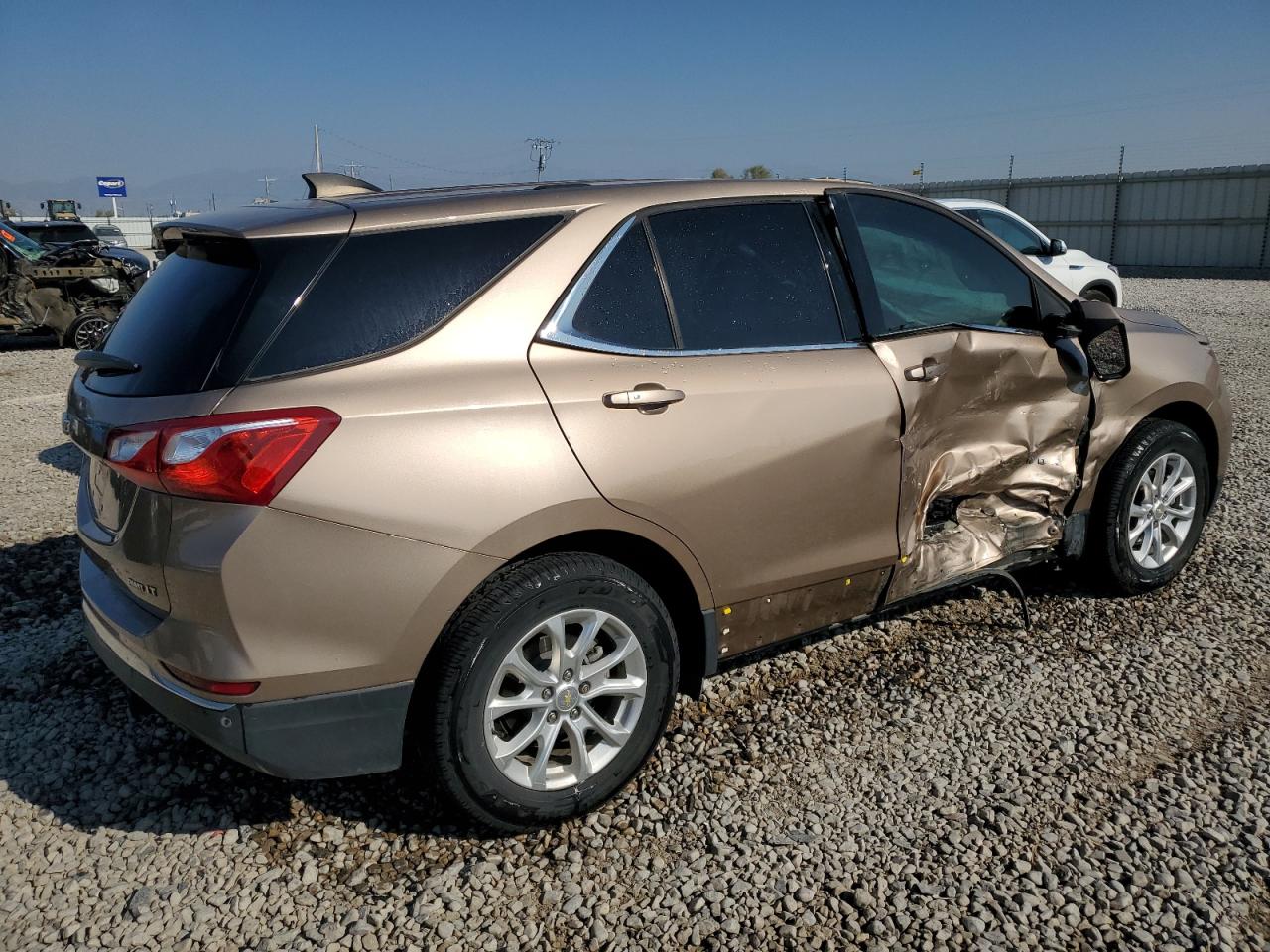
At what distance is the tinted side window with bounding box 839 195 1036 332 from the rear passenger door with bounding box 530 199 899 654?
26cm

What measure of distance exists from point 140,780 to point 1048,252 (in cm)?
1056

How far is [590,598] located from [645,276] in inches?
39.9

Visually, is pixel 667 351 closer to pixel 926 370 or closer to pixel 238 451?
pixel 926 370

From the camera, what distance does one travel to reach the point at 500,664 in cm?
266

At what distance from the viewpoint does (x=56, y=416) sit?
9.16 m

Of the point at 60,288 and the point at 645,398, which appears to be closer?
the point at 645,398

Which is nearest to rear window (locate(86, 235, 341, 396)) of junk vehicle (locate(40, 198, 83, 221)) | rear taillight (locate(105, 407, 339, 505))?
rear taillight (locate(105, 407, 339, 505))

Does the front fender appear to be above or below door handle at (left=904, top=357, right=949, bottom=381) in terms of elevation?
below

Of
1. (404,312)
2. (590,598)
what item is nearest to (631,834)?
(590,598)

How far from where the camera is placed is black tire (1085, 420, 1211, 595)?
13.9 feet

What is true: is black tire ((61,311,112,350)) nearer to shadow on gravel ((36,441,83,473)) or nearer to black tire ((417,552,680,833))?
shadow on gravel ((36,441,83,473))

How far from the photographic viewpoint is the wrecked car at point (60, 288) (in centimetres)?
1316

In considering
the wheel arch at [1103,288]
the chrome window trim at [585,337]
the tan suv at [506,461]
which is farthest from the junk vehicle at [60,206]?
the chrome window trim at [585,337]

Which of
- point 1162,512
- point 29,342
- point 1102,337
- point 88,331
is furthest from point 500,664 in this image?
point 29,342
